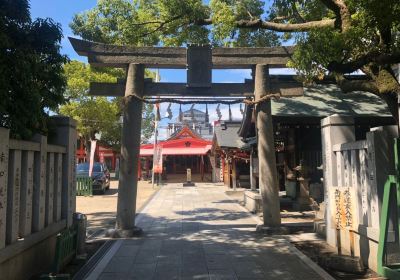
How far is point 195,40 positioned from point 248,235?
5.66 meters

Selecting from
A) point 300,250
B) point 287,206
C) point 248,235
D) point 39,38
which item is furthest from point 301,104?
point 39,38

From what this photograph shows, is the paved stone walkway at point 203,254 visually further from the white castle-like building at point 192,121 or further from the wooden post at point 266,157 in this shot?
the white castle-like building at point 192,121

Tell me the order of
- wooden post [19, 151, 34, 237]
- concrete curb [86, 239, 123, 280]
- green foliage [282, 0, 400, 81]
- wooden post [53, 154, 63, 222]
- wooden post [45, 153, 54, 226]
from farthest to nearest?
wooden post [53, 154, 63, 222]
wooden post [45, 153, 54, 226]
concrete curb [86, 239, 123, 280]
wooden post [19, 151, 34, 237]
green foliage [282, 0, 400, 81]

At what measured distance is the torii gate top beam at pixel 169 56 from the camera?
1068 cm

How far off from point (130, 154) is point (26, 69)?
4828mm

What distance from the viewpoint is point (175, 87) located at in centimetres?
1138

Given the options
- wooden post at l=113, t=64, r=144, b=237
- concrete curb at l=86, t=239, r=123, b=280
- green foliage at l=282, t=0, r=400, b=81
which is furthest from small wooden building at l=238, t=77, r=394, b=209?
concrete curb at l=86, t=239, r=123, b=280

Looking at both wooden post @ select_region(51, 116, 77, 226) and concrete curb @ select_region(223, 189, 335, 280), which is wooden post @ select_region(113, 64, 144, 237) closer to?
wooden post @ select_region(51, 116, 77, 226)

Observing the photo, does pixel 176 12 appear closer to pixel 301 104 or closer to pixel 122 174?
pixel 122 174

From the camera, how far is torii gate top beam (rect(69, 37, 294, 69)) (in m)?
10.7

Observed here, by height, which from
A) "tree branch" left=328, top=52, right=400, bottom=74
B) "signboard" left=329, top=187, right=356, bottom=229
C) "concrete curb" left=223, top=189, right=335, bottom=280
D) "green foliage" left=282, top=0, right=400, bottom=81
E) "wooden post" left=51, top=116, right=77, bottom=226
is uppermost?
"green foliage" left=282, top=0, right=400, bottom=81

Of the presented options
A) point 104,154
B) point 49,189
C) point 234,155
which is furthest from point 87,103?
point 49,189

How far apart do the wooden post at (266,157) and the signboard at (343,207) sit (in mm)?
3302

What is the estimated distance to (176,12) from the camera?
35.7 feet
